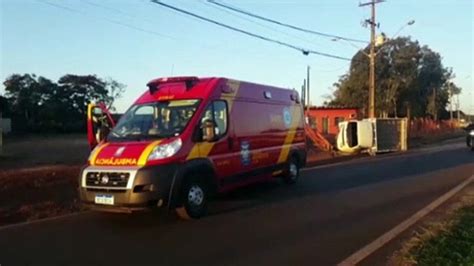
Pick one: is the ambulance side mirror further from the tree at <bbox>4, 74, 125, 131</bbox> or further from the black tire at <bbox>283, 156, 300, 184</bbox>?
the tree at <bbox>4, 74, 125, 131</bbox>

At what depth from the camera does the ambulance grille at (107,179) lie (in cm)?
920

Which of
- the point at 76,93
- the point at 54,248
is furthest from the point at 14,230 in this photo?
the point at 76,93

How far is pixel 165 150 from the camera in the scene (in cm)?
945

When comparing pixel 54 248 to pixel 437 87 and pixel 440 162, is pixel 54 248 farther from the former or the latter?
pixel 437 87

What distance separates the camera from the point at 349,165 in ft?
70.6

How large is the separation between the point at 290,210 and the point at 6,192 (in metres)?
6.38

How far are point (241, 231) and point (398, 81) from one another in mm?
64955

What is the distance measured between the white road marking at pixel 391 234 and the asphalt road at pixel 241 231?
0.14m

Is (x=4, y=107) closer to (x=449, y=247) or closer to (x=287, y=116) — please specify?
(x=287, y=116)

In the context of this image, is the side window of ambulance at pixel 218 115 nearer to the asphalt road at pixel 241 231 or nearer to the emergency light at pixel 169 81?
the emergency light at pixel 169 81

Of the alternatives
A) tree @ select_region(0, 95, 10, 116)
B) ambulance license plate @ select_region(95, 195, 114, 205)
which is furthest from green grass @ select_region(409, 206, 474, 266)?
tree @ select_region(0, 95, 10, 116)

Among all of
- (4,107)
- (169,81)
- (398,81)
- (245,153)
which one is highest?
(398,81)

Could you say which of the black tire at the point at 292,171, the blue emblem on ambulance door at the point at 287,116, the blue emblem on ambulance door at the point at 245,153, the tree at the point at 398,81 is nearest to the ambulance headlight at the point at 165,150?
the blue emblem on ambulance door at the point at 245,153

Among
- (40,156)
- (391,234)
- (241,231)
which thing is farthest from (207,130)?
(40,156)
